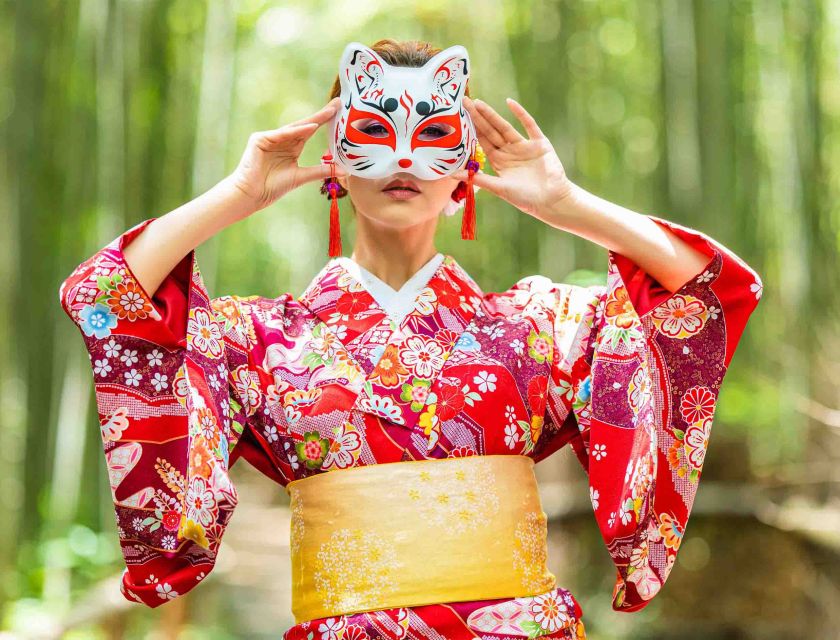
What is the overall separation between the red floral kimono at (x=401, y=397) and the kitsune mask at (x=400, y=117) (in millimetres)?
225

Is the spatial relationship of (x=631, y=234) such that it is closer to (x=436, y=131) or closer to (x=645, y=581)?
(x=436, y=131)

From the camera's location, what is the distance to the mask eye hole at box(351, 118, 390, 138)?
1.70m

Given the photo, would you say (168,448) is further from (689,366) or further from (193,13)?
(193,13)

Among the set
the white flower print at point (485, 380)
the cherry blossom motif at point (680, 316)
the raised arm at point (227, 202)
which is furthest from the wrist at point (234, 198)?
the cherry blossom motif at point (680, 316)

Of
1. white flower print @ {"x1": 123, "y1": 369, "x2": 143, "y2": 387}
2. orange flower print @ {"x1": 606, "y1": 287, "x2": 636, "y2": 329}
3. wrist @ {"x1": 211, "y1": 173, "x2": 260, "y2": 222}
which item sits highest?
wrist @ {"x1": 211, "y1": 173, "x2": 260, "y2": 222}

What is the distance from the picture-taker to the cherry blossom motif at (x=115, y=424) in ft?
5.34

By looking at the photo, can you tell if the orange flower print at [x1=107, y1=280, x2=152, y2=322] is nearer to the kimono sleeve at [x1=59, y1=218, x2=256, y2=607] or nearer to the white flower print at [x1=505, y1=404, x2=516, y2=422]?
the kimono sleeve at [x1=59, y1=218, x2=256, y2=607]

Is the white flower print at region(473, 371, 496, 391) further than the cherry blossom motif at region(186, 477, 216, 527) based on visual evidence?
Yes

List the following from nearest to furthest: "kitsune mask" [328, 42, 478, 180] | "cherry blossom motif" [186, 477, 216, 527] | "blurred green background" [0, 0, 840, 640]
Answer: "cherry blossom motif" [186, 477, 216, 527]
"kitsune mask" [328, 42, 478, 180]
"blurred green background" [0, 0, 840, 640]

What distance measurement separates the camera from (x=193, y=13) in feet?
16.3

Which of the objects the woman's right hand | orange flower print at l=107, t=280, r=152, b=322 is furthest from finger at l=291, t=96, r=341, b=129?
orange flower print at l=107, t=280, r=152, b=322

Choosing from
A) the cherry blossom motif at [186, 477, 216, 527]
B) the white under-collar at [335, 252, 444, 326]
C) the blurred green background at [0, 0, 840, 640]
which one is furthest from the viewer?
the blurred green background at [0, 0, 840, 640]

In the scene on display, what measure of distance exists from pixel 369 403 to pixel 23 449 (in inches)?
101

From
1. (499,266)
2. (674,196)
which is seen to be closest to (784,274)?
(674,196)
